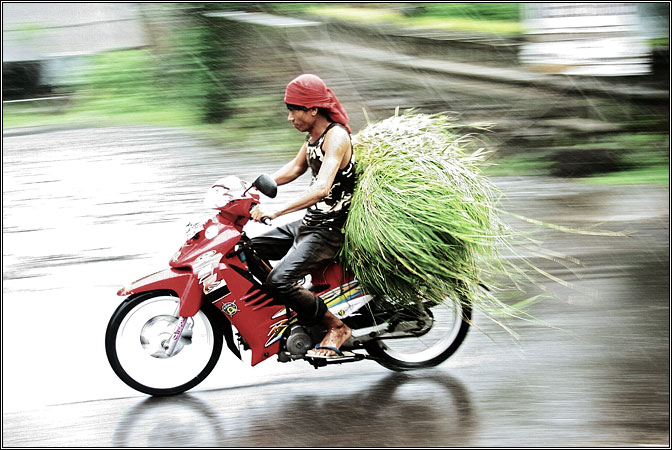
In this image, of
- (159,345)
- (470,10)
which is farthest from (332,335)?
(470,10)

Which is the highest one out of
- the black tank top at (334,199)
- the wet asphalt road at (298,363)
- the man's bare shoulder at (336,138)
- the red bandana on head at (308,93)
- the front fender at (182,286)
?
the red bandana on head at (308,93)

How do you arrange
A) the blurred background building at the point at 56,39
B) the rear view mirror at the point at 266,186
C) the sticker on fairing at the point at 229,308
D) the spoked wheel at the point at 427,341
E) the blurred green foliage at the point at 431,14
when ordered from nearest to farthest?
the rear view mirror at the point at 266,186 < the sticker on fairing at the point at 229,308 < the spoked wheel at the point at 427,341 < the blurred background building at the point at 56,39 < the blurred green foliage at the point at 431,14

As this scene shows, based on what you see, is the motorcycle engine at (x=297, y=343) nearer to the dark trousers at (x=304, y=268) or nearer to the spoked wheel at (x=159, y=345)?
the dark trousers at (x=304, y=268)

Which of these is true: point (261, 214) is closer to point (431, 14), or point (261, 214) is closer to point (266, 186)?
point (266, 186)

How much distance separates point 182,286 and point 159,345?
0.38 metres

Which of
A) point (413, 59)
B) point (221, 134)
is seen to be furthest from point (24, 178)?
point (413, 59)

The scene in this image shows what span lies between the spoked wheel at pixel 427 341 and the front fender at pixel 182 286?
3.63 ft

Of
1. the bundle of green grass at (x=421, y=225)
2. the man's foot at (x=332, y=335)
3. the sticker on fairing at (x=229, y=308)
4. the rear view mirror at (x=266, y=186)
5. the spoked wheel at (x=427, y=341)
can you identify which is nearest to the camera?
the rear view mirror at (x=266, y=186)

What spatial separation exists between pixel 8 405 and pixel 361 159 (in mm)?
2547

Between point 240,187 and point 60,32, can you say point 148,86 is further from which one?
→ point 240,187

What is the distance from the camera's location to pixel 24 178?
7734 mm

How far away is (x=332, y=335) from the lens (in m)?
4.88

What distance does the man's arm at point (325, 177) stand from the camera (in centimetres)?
453

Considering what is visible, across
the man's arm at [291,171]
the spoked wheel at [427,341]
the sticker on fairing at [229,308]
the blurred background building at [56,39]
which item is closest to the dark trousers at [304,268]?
the sticker on fairing at [229,308]
